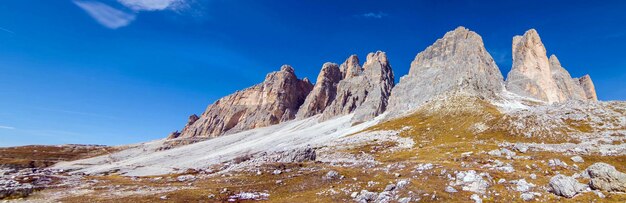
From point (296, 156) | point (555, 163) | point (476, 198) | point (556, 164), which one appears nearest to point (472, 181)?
point (476, 198)

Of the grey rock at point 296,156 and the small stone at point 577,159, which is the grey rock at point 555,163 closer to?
the small stone at point 577,159

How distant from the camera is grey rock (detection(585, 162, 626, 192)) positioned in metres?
29.6

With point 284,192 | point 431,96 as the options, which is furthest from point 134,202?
point 431,96

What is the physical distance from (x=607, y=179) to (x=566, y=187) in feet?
11.9

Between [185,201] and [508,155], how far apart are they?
53603 millimetres

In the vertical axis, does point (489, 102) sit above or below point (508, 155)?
above

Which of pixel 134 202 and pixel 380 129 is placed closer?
pixel 134 202

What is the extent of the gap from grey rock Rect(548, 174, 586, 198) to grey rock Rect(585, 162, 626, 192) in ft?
3.71

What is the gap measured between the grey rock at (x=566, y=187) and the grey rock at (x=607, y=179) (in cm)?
113

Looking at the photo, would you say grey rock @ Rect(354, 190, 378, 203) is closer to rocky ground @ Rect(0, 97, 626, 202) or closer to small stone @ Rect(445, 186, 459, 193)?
rocky ground @ Rect(0, 97, 626, 202)

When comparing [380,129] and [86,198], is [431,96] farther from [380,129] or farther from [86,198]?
[86,198]

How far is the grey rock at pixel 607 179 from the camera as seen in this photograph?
29578 mm

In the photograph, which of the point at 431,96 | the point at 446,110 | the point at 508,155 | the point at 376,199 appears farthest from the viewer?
the point at 431,96

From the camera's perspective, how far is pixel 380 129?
140 m
